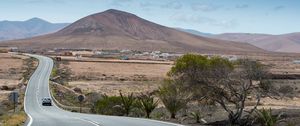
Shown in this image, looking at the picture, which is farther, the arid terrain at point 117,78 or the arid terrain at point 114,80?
the arid terrain at point 117,78

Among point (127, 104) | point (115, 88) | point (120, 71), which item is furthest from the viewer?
point (120, 71)

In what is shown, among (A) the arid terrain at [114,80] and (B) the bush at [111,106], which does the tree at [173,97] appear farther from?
(A) the arid terrain at [114,80]

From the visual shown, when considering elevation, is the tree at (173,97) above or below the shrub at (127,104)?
above

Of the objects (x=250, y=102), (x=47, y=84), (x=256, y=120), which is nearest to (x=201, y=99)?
(x=256, y=120)

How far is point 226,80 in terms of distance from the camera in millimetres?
27344

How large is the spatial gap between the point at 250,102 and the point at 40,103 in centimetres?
2344

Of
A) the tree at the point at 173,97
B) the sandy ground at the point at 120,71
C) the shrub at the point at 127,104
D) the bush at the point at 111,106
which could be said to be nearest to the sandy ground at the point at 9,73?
the sandy ground at the point at 120,71

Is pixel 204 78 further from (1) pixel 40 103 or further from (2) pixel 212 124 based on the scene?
(1) pixel 40 103

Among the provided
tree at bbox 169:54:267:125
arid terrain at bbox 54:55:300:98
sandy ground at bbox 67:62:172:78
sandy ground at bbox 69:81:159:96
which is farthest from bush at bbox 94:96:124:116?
sandy ground at bbox 67:62:172:78

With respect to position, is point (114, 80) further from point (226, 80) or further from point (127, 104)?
point (226, 80)

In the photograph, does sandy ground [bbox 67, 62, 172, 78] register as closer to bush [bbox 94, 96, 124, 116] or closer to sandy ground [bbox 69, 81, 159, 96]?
sandy ground [bbox 69, 81, 159, 96]

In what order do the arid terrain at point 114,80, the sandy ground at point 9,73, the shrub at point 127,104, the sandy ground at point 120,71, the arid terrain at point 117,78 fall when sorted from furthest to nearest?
1. the sandy ground at point 120,71
2. the sandy ground at point 9,73
3. the arid terrain at point 117,78
4. the arid terrain at point 114,80
5. the shrub at point 127,104

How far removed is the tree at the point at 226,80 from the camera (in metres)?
26.9

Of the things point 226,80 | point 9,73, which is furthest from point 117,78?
point 226,80
